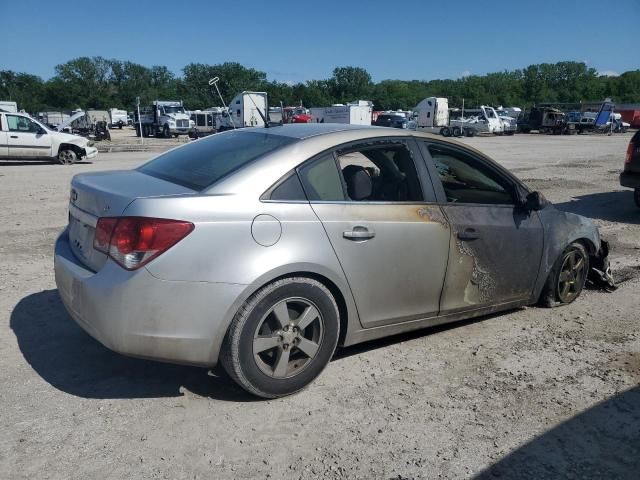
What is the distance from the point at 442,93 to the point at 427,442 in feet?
410

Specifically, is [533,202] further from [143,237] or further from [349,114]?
[349,114]

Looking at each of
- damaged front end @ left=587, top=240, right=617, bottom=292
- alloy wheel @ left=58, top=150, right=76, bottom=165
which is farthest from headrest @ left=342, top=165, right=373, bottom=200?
alloy wheel @ left=58, top=150, right=76, bottom=165

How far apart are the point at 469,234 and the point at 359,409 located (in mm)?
1504

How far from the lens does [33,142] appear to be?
56.2 ft

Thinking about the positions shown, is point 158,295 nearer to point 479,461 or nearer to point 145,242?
point 145,242

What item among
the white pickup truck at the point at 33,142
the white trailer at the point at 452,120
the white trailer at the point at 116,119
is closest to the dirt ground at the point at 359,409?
the white pickup truck at the point at 33,142

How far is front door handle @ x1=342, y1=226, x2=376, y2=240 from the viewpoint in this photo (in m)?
3.27

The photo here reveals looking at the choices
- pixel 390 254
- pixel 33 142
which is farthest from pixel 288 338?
pixel 33 142

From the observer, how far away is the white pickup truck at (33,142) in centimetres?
1677

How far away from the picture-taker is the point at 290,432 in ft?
9.46

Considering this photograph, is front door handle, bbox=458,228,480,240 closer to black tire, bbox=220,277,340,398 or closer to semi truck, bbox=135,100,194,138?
black tire, bbox=220,277,340,398

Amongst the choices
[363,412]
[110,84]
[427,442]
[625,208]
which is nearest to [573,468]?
[427,442]

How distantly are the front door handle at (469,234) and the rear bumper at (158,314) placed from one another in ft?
5.59

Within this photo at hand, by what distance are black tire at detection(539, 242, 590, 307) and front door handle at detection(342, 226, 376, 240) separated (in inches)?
81.6
